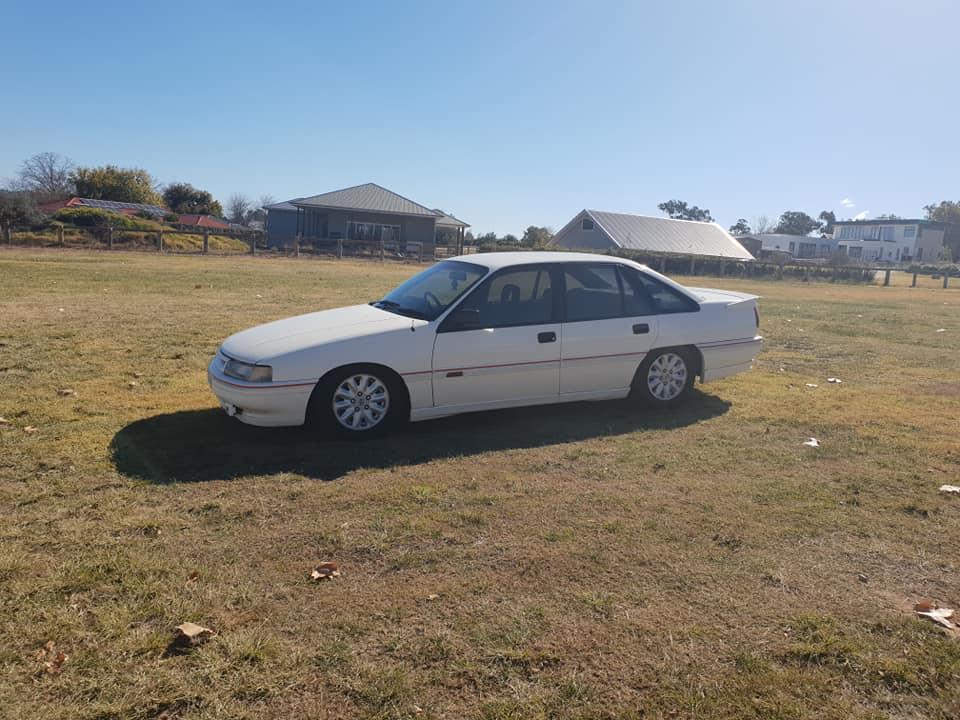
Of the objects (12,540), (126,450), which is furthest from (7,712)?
(126,450)

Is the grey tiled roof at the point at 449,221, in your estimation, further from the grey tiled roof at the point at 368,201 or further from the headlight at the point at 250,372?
the headlight at the point at 250,372

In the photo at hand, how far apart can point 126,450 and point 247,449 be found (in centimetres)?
84

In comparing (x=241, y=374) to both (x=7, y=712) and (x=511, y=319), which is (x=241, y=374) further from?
(x=7, y=712)

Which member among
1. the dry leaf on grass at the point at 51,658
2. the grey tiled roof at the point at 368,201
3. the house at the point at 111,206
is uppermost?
the grey tiled roof at the point at 368,201

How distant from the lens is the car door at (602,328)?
259 inches

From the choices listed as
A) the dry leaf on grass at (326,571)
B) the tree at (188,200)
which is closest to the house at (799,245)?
the tree at (188,200)

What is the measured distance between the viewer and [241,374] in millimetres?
5598

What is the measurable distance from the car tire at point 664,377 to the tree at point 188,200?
6765 cm

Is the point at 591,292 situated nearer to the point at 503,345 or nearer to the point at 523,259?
the point at 523,259

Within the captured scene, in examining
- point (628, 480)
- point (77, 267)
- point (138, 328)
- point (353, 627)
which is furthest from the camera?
point (77, 267)

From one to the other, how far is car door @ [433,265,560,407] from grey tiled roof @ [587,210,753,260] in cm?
4742

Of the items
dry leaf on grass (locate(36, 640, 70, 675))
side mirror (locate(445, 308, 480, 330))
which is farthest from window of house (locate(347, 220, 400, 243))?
dry leaf on grass (locate(36, 640, 70, 675))

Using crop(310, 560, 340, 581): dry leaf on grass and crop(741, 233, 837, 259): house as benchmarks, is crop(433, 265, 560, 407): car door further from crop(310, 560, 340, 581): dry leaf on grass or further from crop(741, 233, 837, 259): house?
crop(741, 233, 837, 259): house

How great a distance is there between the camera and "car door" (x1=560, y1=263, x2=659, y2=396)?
259 inches
